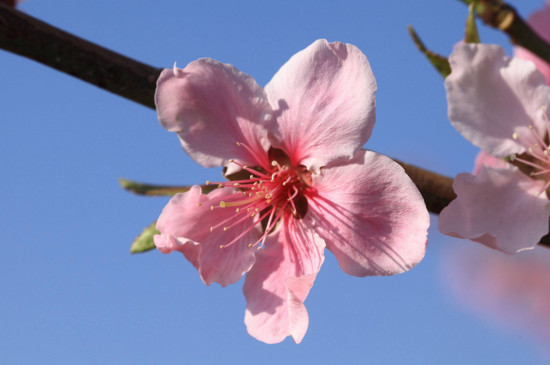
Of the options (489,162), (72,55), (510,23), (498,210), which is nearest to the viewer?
(72,55)

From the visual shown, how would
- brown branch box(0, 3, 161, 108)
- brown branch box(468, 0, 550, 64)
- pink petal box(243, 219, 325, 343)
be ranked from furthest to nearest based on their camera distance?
brown branch box(468, 0, 550, 64) < pink petal box(243, 219, 325, 343) < brown branch box(0, 3, 161, 108)

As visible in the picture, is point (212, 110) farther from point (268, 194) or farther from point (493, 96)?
point (493, 96)

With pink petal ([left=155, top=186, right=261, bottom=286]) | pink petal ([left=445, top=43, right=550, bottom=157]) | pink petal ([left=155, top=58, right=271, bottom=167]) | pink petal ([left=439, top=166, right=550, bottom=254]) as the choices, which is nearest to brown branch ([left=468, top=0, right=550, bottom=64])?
pink petal ([left=445, top=43, right=550, bottom=157])

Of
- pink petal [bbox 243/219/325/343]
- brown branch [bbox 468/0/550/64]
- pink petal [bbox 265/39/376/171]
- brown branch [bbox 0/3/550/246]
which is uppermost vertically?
brown branch [bbox 0/3/550/246]

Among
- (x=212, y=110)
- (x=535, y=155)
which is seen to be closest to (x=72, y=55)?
(x=212, y=110)

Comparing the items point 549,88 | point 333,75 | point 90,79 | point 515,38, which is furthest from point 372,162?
point 515,38

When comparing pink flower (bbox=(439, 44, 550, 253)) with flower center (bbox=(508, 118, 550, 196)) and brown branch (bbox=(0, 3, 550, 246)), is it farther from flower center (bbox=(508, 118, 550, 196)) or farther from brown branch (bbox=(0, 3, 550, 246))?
brown branch (bbox=(0, 3, 550, 246))

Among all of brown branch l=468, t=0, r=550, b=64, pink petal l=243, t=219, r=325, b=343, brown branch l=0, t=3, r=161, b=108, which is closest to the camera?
brown branch l=0, t=3, r=161, b=108
